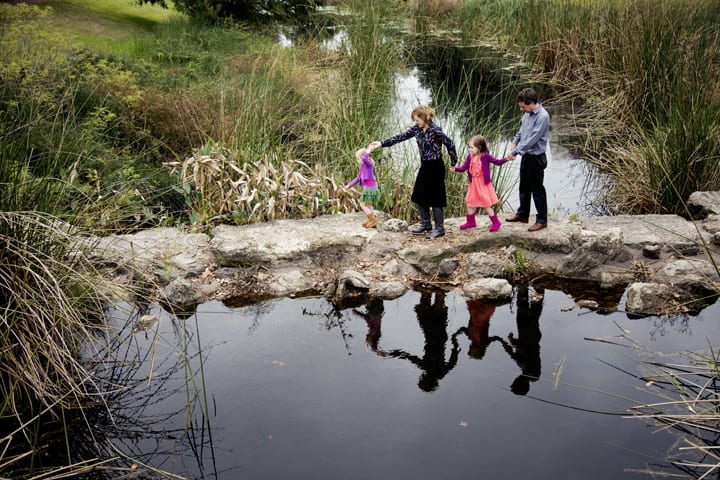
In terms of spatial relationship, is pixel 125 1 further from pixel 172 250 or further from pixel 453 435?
pixel 453 435

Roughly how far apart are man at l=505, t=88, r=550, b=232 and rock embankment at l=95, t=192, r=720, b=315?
0.82ft

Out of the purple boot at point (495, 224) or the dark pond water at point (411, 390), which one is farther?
the purple boot at point (495, 224)

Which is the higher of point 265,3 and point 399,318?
point 265,3

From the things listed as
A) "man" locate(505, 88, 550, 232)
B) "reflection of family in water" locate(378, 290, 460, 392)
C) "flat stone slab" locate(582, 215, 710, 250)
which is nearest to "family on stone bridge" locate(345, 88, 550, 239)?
"man" locate(505, 88, 550, 232)

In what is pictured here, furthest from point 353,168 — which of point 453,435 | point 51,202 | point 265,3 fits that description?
point 265,3

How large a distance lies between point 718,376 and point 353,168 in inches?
166

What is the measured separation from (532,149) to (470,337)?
165 cm

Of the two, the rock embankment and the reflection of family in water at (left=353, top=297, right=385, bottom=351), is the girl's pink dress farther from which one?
the reflection of family in water at (left=353, top=297, right=385, bottom=351)

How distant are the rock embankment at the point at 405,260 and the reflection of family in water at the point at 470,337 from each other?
0.65 feet

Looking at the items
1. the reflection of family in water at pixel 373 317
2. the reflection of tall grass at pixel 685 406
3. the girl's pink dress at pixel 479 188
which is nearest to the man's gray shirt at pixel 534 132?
the girl's pink dress at pixel 479 188

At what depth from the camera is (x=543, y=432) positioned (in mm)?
3541

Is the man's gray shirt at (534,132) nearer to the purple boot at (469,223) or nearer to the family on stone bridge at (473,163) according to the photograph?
the family on stone bridge at (473,163)

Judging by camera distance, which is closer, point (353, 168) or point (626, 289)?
point (626, 289)

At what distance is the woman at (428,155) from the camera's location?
5.26m
